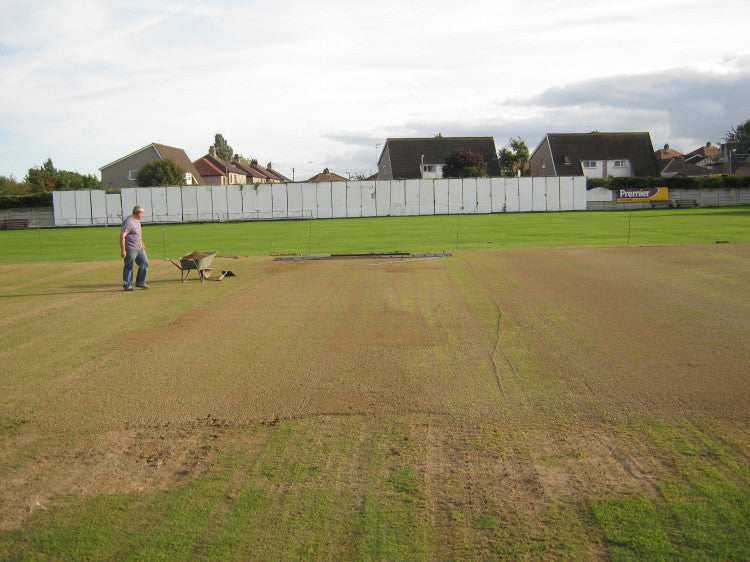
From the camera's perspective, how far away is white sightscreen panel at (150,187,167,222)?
199ft

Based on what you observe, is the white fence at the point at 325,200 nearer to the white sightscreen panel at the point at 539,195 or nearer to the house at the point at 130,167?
the white sightscreen panel at the point at 539,195

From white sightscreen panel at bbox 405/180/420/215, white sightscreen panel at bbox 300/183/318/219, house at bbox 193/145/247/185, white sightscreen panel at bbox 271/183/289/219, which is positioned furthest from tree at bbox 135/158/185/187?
white sightscreen panel at bbox 405/180/420/215

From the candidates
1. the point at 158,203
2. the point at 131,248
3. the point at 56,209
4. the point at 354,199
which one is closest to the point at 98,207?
the point at 56,209

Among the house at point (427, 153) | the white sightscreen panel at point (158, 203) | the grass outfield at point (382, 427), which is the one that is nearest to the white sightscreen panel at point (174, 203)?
the white sightscreen panel at point (158, 203)

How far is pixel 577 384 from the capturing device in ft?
25.5

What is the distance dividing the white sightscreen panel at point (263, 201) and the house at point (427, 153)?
87.4ft

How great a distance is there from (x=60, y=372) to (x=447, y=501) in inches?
238

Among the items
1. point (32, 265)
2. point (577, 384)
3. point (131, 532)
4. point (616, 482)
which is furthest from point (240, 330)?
point (32, 265)

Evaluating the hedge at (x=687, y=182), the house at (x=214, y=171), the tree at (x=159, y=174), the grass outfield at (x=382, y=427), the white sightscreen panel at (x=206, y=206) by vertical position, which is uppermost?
the house at (x=214, y=171)

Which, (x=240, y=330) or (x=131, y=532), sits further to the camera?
(x=240, y=330)

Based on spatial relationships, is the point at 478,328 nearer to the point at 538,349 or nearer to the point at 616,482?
the point at 538,349

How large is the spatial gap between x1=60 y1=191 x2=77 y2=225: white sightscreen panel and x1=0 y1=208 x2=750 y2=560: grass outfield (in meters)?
51.4

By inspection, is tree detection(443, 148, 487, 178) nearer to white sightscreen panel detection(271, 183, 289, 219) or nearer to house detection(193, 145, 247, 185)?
white sightscreen panel detection(271, 183, 289, 219)

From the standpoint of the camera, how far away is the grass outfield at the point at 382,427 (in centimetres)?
461
